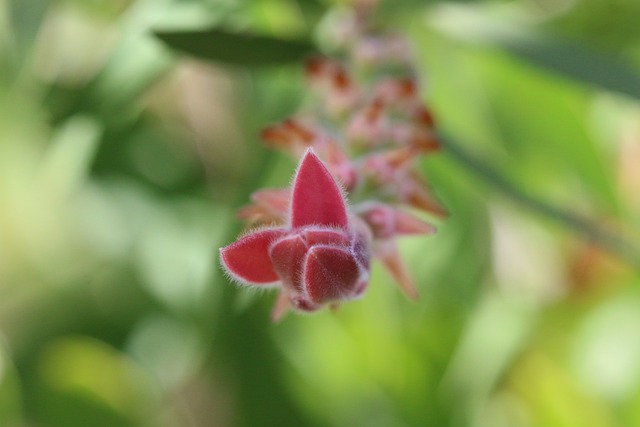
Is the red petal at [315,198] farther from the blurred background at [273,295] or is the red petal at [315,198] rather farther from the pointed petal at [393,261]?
the blurred background at [273,295]

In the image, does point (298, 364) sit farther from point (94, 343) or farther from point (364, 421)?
point (94, 343)

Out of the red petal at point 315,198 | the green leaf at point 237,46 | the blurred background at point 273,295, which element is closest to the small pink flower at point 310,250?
the red petal at point 315,198

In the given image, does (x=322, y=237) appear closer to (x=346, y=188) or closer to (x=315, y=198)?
(x=315, y=198)

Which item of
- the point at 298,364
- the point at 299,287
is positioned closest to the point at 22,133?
the point at 298,364

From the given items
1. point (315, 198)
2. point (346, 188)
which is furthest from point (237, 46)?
point (315, 198)

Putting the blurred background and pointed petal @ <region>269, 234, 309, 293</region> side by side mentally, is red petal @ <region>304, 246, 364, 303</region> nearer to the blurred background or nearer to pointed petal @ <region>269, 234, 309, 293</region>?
pointed petal @ <region>269, 234, 309, 293</region>

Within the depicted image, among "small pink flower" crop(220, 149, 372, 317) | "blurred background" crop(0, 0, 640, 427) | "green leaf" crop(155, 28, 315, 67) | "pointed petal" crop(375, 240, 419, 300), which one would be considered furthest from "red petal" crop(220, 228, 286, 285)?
"blurred background" crop(0, 0, 640, 427)
